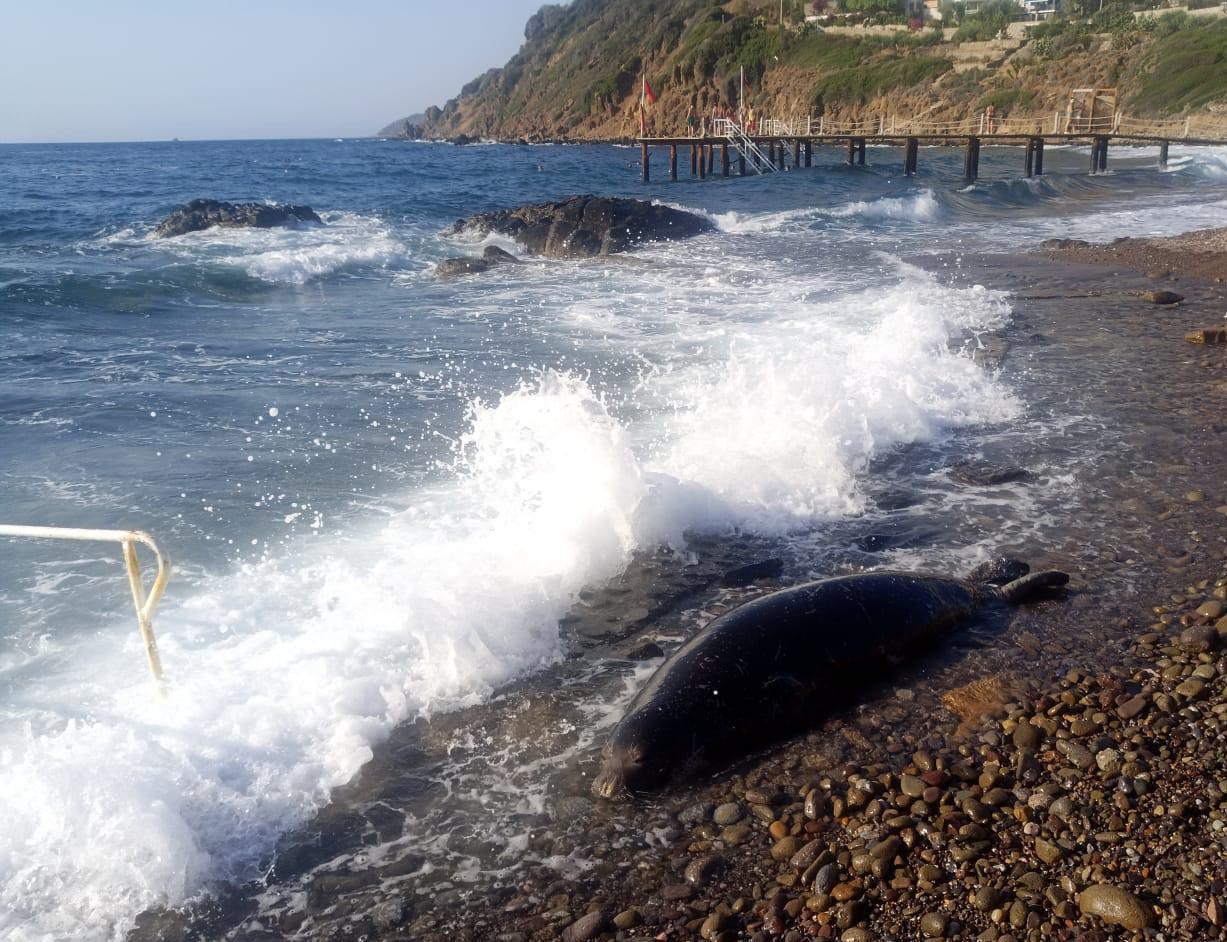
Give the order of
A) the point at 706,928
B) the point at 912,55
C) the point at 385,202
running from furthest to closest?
the point at 912,55
the point at 385,202
the point at 706,928

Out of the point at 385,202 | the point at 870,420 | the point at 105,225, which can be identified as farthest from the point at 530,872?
the point at 385,202

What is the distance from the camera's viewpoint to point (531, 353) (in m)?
14.1

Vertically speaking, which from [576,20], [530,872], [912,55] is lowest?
[530,872]

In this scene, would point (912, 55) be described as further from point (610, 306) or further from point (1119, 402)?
point (1119, 402)

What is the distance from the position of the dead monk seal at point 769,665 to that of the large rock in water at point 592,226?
1947 centimetres

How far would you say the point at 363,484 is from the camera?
8.85 m

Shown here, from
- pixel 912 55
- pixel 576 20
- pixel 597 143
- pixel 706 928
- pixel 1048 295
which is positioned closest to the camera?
pixel 706 928

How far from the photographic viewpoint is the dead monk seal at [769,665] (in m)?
4.65

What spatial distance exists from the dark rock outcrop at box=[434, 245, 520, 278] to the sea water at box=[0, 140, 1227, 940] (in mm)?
1331

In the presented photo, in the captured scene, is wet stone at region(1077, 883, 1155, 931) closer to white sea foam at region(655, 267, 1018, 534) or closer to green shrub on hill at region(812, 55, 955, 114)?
white sea foam at region(655, 267, 1018, 534)

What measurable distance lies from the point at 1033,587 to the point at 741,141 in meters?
47.8

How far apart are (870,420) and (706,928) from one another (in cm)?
664

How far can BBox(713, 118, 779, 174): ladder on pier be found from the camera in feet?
165

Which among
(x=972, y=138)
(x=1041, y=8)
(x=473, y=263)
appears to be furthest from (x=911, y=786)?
(x=1041, y=8)
